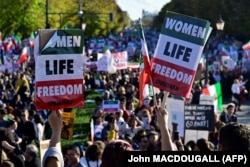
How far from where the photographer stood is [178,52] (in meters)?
8.58

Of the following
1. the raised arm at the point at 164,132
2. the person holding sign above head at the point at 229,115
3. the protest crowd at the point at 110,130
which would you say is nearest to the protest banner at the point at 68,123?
the protest crowd at the point at 110,130

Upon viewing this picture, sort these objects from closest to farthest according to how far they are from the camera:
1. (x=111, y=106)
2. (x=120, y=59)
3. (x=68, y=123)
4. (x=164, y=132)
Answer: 1. (x=164, y=132)
2. (x=68, y=123)
3. (x=111, y=106)
4. (x=120, y=59)

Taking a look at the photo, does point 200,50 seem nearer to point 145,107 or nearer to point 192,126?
point 192,126

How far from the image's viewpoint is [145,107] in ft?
55.5

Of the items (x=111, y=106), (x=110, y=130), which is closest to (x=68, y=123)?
(x=110, y=130)

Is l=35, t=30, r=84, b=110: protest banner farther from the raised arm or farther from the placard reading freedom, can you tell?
the raised arm

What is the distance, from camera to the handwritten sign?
495 inches

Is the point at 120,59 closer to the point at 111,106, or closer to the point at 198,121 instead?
the point at 111,106

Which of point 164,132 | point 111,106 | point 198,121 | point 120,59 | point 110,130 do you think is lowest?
point 120,59

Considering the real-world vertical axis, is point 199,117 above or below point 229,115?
above

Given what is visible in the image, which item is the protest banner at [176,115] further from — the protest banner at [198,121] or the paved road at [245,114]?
the paved road at [245,114]

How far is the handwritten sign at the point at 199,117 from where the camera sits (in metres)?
12.6

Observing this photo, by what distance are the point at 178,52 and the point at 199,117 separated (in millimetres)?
4376

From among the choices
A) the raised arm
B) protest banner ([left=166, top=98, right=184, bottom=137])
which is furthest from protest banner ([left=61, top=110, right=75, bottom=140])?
the raised arm
